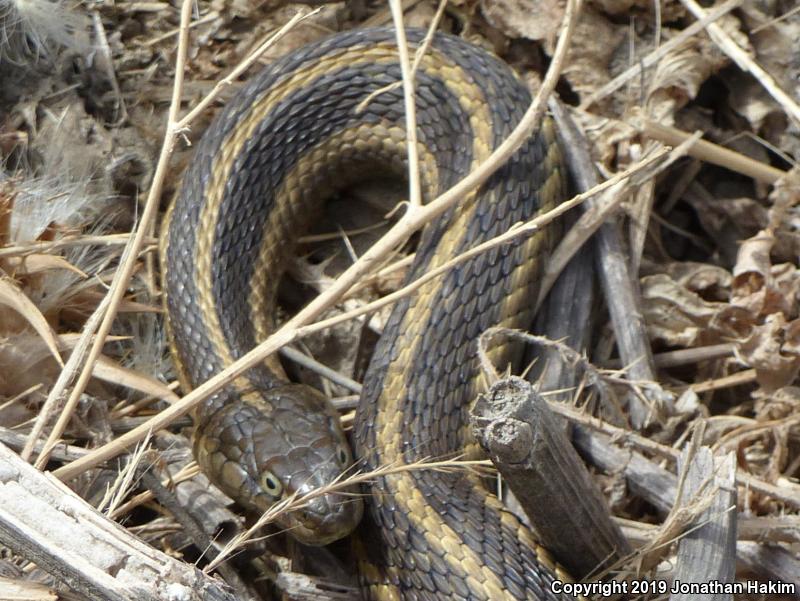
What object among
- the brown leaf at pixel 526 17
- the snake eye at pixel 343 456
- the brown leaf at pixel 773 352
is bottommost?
the snake eye at pixel 343 456

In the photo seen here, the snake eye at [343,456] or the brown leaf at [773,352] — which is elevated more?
the brown leaf at [773,352]

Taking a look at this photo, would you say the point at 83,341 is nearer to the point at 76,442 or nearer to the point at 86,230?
the point at 76,442

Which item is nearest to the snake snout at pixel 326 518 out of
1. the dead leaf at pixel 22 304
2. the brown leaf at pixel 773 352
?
the dead leaf at pixel 22 304

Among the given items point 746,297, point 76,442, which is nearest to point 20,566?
point 76,442

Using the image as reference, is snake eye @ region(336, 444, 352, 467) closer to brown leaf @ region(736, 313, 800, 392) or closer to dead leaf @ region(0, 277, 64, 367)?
dead leaf @ region(0, 277, 64, 367)

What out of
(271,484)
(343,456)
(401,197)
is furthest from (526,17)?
(271,484)

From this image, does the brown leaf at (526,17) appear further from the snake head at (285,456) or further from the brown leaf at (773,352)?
the snake head at (285,456)
